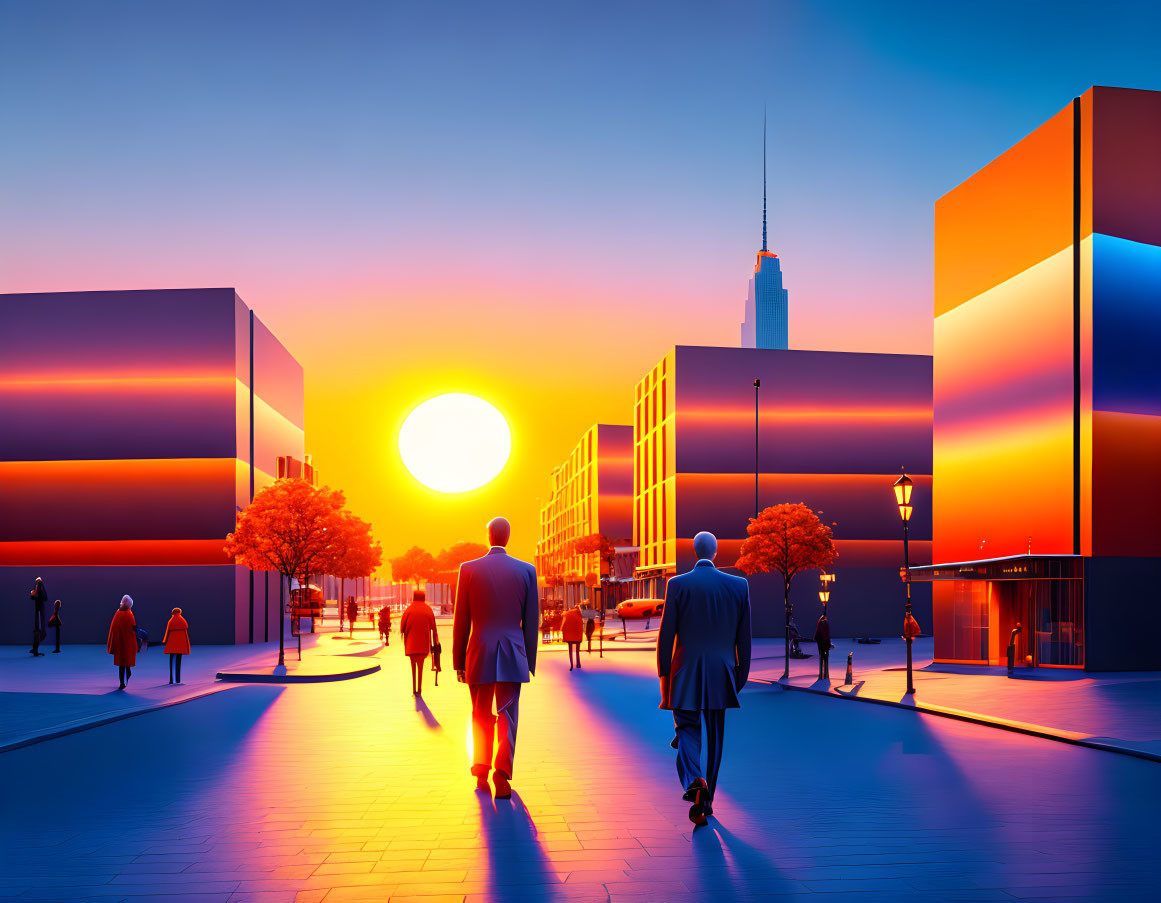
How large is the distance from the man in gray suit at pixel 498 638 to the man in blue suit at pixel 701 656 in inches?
52.9

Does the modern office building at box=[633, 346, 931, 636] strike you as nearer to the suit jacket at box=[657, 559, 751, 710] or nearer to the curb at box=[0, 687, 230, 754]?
the curb at box=[0, 687, 230, 754]

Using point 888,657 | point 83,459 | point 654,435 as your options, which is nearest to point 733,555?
point 654,435

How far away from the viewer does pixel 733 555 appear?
60.8 meters

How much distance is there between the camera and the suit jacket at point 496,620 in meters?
8.70

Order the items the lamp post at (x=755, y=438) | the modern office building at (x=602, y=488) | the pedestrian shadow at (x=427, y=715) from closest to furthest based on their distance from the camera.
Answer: the pedestrian shadow at (x=427, y=715), the lamp post at (x=755, y=438), the modern office building at (x=602, y=488)

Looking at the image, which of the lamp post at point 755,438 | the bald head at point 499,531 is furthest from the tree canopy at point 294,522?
the lamp post at point 755,438

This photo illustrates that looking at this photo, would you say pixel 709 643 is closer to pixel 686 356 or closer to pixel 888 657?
pixel 888 657

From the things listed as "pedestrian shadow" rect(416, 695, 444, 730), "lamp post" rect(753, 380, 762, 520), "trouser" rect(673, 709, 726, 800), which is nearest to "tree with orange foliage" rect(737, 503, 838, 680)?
"pedestrian shadow" rect(416, 695, 444, 730)

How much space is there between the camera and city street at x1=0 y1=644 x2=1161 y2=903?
6.12 metres

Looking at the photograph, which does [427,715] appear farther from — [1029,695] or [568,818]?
[1029,695]

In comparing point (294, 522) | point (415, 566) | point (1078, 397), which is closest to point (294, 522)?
point (294, 522)

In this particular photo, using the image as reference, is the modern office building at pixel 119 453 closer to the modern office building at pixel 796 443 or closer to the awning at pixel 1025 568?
the awning at pixel 1025 568

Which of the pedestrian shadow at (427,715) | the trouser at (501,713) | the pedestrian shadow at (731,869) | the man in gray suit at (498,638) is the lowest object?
the pedestrian shadow at (427,715)

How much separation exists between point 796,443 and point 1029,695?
4231 cm
